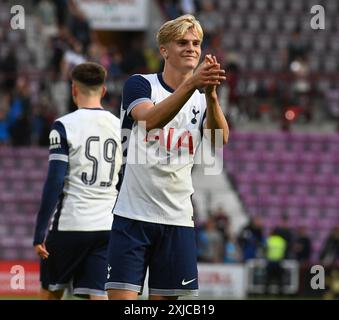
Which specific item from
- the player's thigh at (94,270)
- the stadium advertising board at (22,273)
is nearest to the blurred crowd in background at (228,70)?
the stadium advertising board at (22,273)

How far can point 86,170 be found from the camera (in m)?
8.91

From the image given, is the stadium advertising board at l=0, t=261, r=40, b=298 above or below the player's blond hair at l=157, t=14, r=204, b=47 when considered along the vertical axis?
below

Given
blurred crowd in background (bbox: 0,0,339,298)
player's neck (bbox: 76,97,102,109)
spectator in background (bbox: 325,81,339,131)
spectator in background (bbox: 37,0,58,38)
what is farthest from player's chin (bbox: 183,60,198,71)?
spectator in background (bbox: 37,0,58,38)

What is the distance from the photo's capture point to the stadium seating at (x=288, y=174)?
23.3m

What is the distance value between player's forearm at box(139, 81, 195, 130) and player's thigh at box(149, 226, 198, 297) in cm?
78

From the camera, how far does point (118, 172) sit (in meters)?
9.00

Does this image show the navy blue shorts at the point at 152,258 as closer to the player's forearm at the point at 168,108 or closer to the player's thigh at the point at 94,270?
the player's forearm at the point at 168,108

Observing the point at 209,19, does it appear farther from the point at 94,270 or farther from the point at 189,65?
the point at 189,65

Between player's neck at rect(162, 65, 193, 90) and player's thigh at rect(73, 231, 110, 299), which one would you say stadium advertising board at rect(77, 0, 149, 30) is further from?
player's neck at rect(162, 65, 193, 90)

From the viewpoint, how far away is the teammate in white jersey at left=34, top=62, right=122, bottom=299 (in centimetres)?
891

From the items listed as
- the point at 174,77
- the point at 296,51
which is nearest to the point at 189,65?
the point at 174,77

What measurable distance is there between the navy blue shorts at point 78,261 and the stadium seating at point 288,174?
1432cm

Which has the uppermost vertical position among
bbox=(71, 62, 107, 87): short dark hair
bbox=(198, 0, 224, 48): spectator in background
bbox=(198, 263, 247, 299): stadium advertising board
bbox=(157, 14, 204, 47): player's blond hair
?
bbox=(198, 0, 224, 48): spectator in background
